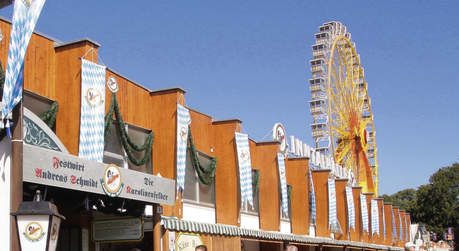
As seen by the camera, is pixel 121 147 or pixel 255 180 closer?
pixel 121 147

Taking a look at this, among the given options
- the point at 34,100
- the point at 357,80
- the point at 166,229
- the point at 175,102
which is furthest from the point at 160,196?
the point at 357,80

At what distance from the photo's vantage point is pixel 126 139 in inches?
543

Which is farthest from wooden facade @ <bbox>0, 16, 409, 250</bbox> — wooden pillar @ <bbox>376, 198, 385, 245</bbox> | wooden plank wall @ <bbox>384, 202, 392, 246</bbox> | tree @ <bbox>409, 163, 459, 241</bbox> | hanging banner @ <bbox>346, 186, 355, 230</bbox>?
tree @ <bbox>409, 163, 459, 241</bbox>

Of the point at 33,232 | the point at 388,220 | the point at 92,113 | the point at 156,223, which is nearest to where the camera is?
the point at 33,232

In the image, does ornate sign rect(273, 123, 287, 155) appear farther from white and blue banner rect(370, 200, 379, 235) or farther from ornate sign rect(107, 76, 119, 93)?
white and blue banner rect(370, 200, 379, 235)

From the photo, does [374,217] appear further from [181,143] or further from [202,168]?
[181,143]

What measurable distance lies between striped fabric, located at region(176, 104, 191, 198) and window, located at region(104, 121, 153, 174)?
0.81 meters

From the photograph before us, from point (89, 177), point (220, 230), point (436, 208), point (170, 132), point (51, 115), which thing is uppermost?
point (436, 208)

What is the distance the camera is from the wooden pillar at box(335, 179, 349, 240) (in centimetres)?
2767

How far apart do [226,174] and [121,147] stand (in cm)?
458

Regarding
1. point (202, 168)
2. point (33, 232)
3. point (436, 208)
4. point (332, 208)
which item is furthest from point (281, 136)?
point (436, 208)

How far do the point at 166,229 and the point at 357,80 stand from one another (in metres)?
32.5

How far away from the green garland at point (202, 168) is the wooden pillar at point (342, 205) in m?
11.7

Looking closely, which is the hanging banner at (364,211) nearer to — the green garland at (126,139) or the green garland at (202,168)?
the green garland at (202,168)
